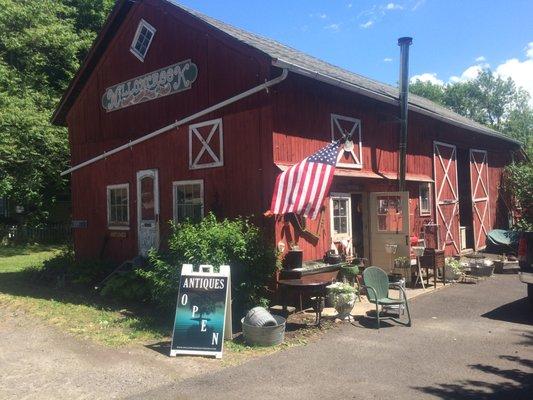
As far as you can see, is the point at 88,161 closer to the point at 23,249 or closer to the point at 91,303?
the point at 91,303

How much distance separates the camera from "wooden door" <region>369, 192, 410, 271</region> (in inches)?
411

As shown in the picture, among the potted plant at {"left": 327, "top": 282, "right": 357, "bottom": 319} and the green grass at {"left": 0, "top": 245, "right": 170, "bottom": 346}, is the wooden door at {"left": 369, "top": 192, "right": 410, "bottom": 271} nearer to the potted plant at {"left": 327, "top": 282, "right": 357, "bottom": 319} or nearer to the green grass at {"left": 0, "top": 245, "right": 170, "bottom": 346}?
the potted plant at {"left": 327, "top": 282, "right": 357, "bottom": 319}

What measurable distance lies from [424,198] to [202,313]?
8.98 meters

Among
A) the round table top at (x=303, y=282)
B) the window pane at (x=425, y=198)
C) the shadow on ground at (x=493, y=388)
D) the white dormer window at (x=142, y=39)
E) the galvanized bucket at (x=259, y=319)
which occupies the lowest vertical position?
the shadow on ground at (x=493, y=388)

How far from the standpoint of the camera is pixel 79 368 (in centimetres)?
576

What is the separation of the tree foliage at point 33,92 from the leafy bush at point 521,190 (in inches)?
724

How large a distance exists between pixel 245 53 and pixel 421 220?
7.11 m

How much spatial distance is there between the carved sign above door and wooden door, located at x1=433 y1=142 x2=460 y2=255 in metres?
7.84

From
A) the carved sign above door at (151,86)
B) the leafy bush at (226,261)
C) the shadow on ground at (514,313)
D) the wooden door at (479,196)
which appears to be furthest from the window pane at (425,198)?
the carved sign above door at (151,86)

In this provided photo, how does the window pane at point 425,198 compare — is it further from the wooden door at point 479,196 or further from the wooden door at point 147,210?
the wooden door at point 147,210

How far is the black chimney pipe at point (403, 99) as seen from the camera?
11352 millimetres

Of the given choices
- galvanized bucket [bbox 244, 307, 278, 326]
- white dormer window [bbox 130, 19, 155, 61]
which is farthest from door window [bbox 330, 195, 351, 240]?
white dormer window [bbox 130, 19, 155, 61]

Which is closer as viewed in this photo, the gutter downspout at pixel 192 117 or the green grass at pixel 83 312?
the green grass at pixel 83 312

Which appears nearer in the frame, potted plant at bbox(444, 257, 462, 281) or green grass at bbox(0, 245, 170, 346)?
green grass at bbox(0, 245, 170, 346)
